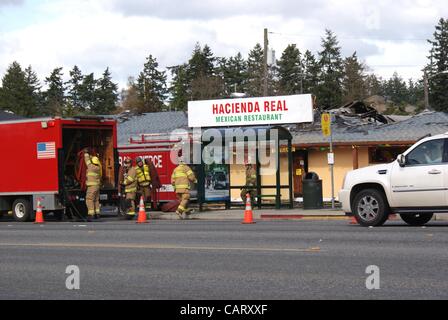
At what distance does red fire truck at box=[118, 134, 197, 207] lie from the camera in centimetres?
2933

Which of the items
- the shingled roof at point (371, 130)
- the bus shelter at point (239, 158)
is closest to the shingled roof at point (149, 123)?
the shingled roof at point (371, 130)

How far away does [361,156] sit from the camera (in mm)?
34594

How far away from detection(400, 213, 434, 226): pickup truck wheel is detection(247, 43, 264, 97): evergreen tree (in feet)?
244

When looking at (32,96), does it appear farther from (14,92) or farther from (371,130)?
(371,130)

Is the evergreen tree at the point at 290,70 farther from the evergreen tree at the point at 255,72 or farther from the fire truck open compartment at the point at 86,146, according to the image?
the fire truck open compartment at the point at 86,146

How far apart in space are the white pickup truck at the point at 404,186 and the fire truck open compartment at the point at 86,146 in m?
10.2

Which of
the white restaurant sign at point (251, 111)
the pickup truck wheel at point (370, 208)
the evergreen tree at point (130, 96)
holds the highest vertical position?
the evergreen tree at point (130, 96)

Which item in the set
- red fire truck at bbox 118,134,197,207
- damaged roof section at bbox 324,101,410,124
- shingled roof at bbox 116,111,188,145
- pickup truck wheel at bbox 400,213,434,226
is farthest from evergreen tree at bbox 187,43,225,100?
pickup truck wheel at bbox 400,213,434,226

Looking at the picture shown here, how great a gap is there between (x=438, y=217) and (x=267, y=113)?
14324 mm

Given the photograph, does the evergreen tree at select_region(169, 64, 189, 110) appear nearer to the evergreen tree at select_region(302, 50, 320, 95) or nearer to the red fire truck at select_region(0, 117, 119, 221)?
the evergreen tree at select_region(302, 50, 320, 95)

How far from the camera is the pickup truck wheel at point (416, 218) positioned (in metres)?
18.2

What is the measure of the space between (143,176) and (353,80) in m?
76.1
